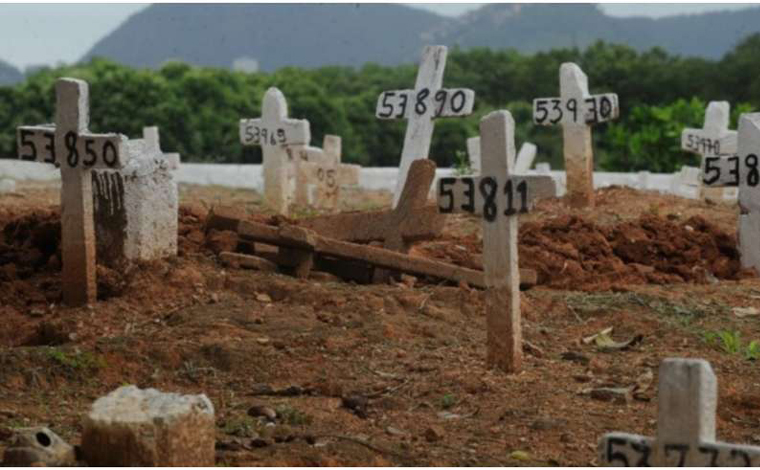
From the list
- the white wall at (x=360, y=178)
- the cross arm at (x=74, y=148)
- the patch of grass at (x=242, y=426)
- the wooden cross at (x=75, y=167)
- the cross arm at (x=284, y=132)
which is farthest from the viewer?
the white wall at (x=360, y=178)

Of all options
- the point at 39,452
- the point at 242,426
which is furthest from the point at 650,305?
the point at 39,452

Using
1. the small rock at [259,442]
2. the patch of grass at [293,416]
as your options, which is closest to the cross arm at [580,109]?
the patch of grass at [293,416]

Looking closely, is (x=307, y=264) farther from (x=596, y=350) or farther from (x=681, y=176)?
(x=681, y=176)

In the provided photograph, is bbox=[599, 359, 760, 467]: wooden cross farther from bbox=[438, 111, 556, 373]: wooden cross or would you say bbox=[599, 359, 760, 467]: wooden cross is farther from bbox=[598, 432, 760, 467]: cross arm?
bbox=[438, 111, 556, 373]: wooden cross

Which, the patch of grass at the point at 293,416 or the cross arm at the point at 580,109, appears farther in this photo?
the cross arm at the point at 580,109

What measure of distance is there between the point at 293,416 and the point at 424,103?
9.78m

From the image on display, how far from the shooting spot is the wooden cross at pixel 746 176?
1545 centimetres

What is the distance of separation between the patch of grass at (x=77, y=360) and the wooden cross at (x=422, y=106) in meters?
8.34

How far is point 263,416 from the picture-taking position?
386 inches

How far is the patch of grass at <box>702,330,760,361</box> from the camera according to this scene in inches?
460

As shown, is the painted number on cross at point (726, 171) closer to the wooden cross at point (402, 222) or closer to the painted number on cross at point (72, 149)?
the wooden cross at point (402, 222)

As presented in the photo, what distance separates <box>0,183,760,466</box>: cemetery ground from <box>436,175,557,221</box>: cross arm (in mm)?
946

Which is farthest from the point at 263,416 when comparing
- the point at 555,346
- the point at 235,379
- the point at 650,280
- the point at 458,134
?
the point at 458,134

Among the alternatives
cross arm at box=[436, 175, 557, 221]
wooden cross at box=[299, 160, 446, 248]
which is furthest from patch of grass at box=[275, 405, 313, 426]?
wooden cross at box=[299, 160, 446, 248]
